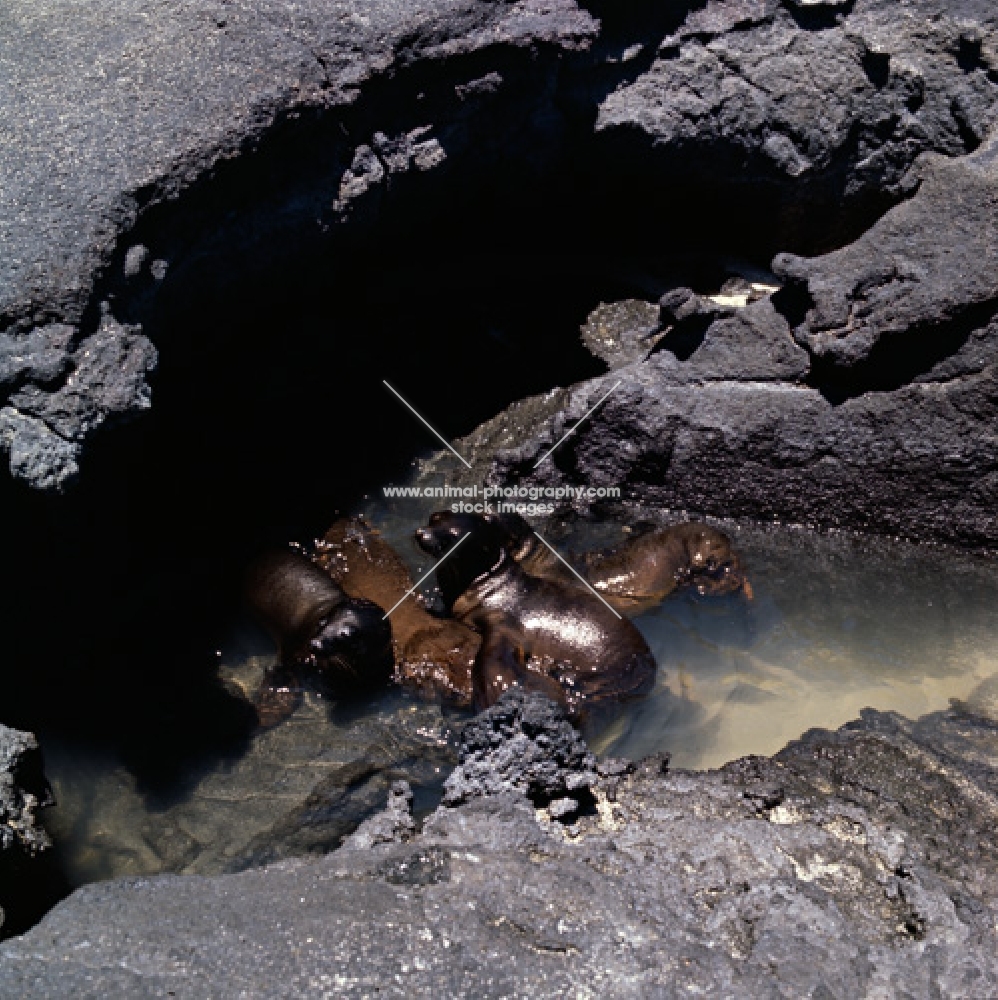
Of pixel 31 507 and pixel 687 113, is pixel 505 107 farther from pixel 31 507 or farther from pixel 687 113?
pixel 31 507

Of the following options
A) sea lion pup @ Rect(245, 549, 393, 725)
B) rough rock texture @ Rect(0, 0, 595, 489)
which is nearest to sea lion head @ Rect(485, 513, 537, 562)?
sea lion pup @ Rect(245, 549, 393, 725)

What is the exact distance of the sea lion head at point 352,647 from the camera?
14.4ft

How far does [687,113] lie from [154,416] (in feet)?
9.26

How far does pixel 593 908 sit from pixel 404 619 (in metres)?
2.00

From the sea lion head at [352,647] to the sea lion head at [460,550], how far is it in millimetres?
406

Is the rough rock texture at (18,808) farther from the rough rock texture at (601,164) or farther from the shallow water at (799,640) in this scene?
the shallow water at (799,640)

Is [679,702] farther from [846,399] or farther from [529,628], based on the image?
[846,399]

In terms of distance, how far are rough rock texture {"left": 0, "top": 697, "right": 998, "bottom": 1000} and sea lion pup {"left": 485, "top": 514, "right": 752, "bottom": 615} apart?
139cm

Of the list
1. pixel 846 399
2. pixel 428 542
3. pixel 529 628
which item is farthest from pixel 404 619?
pixel 846 399

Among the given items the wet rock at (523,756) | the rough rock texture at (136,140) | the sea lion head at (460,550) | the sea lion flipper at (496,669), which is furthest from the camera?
the sea lion head at (460,550)

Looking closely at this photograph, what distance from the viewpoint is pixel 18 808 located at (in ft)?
11.8

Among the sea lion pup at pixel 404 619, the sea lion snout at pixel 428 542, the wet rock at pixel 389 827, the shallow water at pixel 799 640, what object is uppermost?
the wet rock at pixel 389 827

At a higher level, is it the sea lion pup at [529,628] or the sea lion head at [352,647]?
the sea lion head at [352,647]

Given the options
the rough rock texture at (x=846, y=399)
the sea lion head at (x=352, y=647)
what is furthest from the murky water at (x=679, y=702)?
the rough rock texture at (x=846, y=399)
